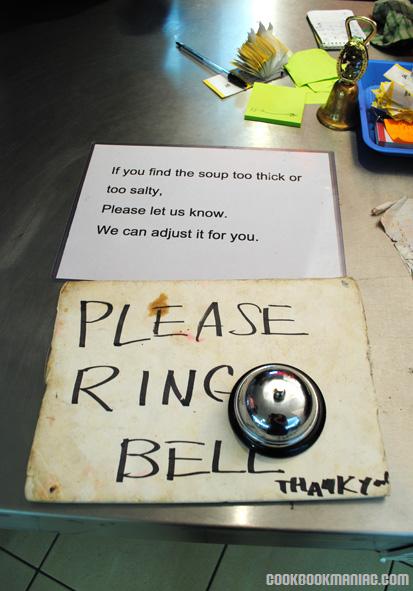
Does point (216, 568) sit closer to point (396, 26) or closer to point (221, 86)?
point (221, 86)

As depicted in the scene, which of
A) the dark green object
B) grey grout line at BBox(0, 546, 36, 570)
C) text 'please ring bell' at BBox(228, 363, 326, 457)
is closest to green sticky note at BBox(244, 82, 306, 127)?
the dark green object

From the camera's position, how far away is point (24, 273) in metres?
0.50

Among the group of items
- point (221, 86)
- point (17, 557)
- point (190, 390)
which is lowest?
point (17, 557)

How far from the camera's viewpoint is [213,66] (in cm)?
71

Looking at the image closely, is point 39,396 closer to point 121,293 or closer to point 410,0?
point 121,293

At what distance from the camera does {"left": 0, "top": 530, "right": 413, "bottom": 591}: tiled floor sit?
85 cm

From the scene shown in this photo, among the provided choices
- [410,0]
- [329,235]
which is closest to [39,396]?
[329,235]

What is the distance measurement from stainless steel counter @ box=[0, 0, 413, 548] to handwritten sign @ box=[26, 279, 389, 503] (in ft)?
0.05

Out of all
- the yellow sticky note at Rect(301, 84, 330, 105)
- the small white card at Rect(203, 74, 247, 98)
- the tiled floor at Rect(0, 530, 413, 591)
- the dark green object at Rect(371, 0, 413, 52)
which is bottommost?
the tiled floor at Rect(0, 530, 413, 591)

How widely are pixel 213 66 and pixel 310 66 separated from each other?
0.49 feet

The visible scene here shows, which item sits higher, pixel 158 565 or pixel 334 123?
pixel 334 123

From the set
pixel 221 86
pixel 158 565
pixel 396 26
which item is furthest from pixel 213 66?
pixel 158 565

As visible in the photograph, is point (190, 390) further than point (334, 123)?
No

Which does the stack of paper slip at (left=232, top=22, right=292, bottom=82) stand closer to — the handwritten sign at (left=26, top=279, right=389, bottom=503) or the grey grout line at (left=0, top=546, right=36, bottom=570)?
the handwritten sign at (left=26, top=279, right=389, bottom=503)
